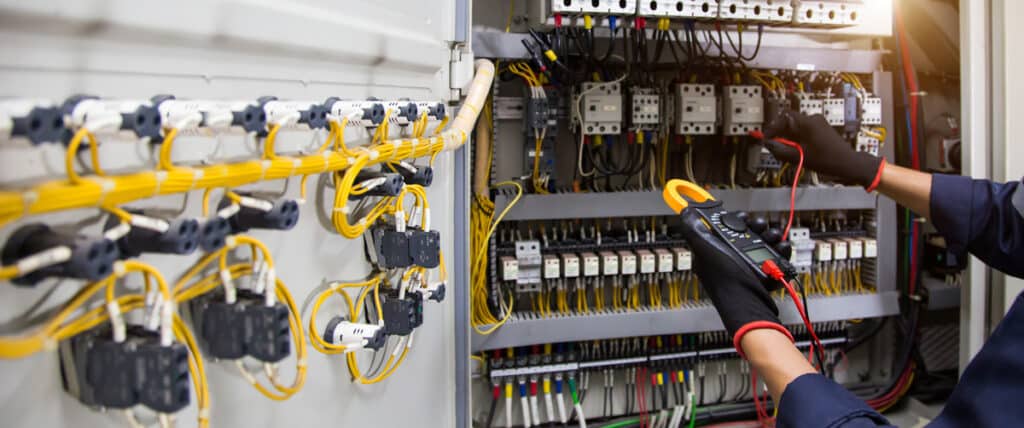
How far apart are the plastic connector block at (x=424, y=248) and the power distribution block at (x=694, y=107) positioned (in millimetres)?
1046

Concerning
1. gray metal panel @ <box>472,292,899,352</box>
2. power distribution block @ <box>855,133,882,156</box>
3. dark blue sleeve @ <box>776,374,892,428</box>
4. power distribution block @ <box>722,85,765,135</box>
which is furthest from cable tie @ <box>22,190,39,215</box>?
power distribution block @ <box>855,133,882,156</box>

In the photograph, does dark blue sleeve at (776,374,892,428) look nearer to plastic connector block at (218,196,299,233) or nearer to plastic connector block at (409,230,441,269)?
plastic connector block at (409,230,441,269)

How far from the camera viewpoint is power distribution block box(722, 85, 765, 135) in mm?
1878

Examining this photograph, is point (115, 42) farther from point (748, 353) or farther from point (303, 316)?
point (748, 353)

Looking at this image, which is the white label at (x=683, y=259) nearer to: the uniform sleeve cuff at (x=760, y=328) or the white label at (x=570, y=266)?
the white label at (x=570, y=266)

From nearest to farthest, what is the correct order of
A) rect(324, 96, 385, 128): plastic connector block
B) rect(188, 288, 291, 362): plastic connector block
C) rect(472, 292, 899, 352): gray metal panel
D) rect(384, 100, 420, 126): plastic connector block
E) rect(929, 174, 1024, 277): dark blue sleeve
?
rect(188, 288, 291, 362): plastic connector block, rect(324, 96, 385, 128): plastic connector block, rect(384, 100, 420, 126): plastic connector block, rect(929, 174, 1024, 277): dark blue sleeve, rect(472, 292, 899, 352): gray metal panel

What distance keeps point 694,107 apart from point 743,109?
148 millimetres

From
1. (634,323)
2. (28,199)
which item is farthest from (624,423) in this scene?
(28,199)

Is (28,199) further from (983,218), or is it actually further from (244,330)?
(983,218)

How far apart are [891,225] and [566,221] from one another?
3.28ft

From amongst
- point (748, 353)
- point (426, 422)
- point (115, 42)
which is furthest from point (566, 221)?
point (115, 42)

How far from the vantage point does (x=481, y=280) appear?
179 cm

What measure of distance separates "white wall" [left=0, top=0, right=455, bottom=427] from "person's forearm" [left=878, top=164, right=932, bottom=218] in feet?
3.53

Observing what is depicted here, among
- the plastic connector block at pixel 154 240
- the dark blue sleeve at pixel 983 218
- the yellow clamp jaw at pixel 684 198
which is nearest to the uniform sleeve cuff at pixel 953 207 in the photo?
the dark blue sleeve at pixel 983 218
